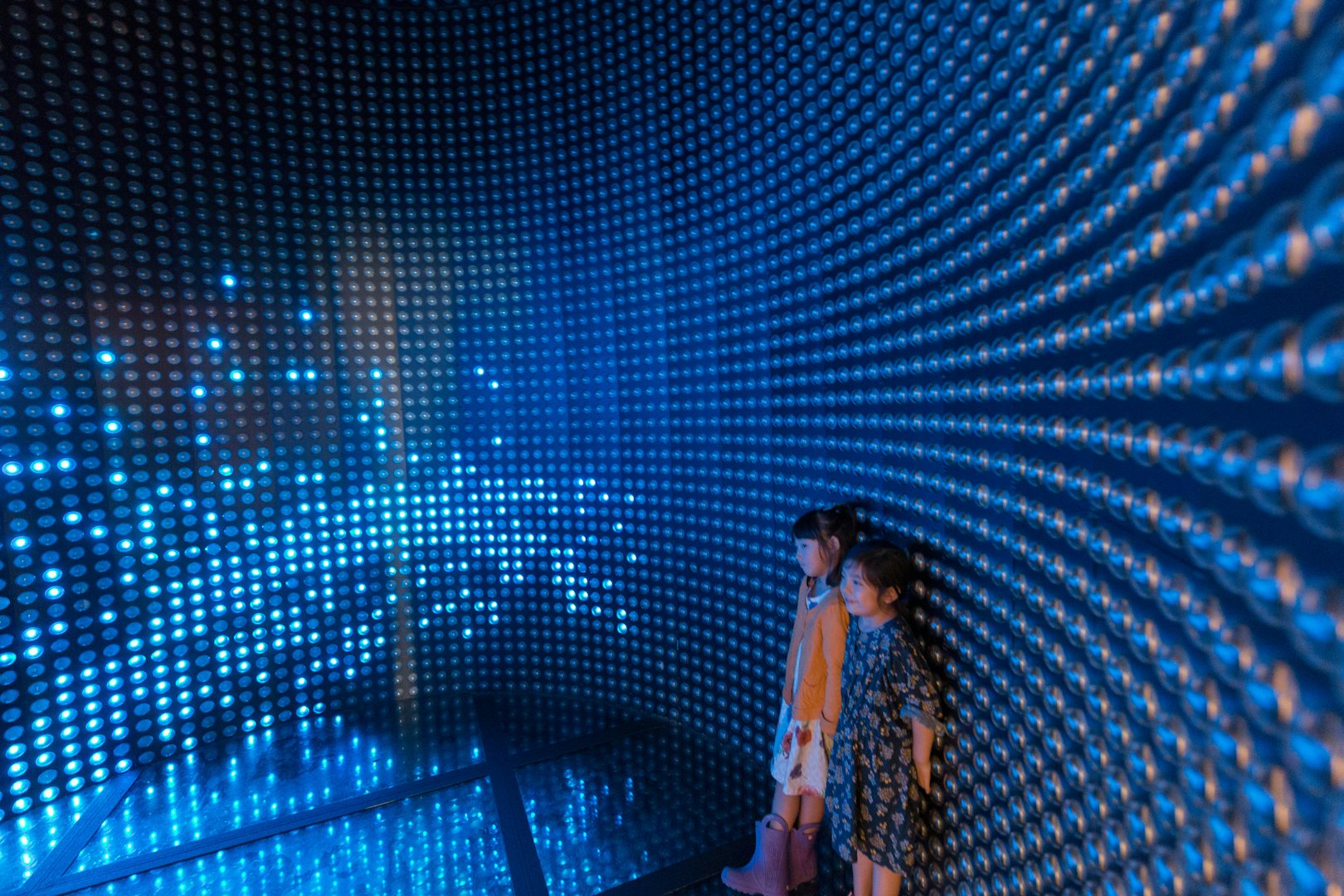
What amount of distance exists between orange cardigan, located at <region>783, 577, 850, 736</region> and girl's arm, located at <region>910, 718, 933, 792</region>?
1.75ft

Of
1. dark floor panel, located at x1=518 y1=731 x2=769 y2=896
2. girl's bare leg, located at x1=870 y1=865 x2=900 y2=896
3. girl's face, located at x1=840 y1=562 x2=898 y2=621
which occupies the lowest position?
dark floor panel, located at x1=518 y1=731 x2=769 y2=896

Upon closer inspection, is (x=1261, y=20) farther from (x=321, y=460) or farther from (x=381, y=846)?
(x=321, y=460)

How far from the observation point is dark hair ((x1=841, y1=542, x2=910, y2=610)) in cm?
220

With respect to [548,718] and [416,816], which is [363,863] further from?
[548,718]

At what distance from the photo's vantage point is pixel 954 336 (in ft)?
6.61

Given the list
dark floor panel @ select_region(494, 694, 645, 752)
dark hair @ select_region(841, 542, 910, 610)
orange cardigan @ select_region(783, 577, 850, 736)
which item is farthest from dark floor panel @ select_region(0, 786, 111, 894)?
dark hair @ select_region(841, 542, 910, 610)

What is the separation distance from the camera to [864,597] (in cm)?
221

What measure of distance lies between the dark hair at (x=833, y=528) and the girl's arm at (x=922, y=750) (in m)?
0.70

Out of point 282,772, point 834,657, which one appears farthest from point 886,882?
point 282,772

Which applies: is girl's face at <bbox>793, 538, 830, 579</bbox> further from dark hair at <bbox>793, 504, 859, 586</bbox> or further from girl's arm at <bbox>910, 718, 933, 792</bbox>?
girl's arm at <bbox>910, 718, 933, 792</bbox>

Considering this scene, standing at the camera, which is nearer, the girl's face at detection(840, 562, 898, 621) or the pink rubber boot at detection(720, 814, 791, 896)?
the girl's face at detection(840, 562, 898, 621)

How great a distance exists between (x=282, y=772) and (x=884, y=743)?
369 centimetres

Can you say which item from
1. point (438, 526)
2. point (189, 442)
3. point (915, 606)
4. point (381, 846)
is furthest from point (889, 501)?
point (189, 442)

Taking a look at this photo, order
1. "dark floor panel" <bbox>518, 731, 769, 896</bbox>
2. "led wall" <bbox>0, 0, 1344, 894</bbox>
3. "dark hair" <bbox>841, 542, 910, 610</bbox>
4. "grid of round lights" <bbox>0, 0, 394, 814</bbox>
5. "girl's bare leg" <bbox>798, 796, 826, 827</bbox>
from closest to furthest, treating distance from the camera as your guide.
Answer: "led wall" <bbox>0, 0, 1344, 894</bbox>
"dark hair" <bbox>841, 542, 910, 610</bbox>
"girl's bare leg" <bbox>798, 796, 826, 827</bbox>
"dark floor panel" <bbox>518, 731, 769, 896</bbox>
"grid of round lights" <bbox>0, 0, 394, 814</bbox>
